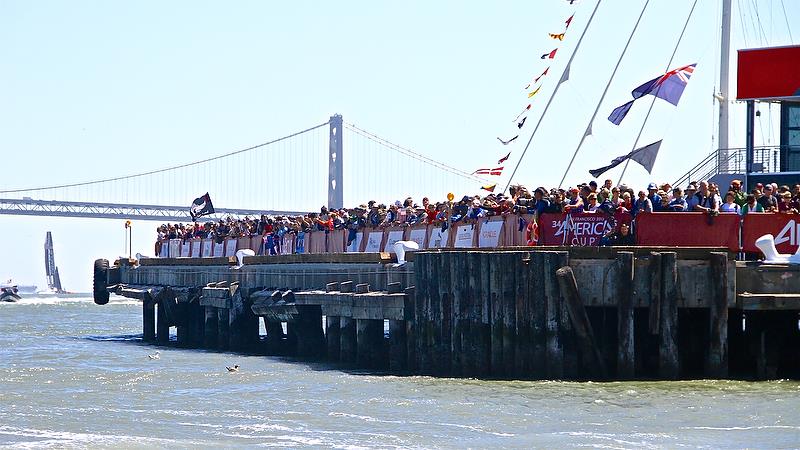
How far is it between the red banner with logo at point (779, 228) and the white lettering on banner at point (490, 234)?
16.9 ft

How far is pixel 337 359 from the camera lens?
33.0 meters

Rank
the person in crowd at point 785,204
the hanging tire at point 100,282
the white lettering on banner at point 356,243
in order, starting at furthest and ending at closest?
the hanging tire at point 100,282 < the white lettering on banner at point 356,243 < the person in crowd at point 785,204

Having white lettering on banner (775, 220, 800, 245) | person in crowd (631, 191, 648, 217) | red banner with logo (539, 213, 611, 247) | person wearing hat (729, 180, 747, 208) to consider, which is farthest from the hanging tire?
white lettering on banner (775, 220, 800, 245)

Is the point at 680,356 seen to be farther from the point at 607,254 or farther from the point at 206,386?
the point at 206,386

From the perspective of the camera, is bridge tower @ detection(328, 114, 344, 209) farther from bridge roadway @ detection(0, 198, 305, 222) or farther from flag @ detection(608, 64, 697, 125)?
flag @ detection(608, 64, 697, 125)

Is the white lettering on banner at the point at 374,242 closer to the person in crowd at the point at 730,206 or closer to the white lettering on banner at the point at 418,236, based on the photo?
the white lettering on banner at the point at 418,236

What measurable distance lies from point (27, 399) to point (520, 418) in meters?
9.99

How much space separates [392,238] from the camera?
112 ft

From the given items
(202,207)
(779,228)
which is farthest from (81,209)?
(779,228)

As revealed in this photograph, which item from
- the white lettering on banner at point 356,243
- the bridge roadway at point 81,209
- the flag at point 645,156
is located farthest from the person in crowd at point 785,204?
the bridge roadway at point 81,209

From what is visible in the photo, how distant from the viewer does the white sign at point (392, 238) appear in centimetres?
3382

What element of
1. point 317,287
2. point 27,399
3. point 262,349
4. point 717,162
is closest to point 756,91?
point 717,162

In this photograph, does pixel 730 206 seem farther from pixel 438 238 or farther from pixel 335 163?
pixel 335 163

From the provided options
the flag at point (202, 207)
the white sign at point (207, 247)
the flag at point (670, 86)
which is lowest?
A: the white sign at point (207, 247)
